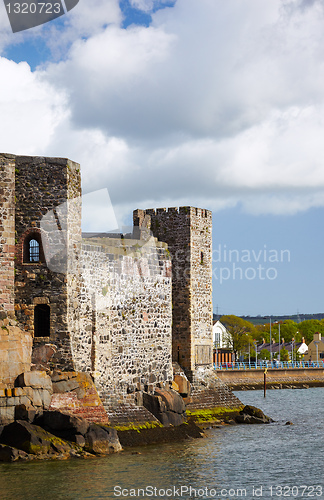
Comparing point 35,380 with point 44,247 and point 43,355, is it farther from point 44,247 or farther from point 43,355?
point 44,247

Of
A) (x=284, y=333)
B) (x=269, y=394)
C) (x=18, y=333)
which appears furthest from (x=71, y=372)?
(x=284, y=333)

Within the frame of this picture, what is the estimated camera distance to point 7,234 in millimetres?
25719

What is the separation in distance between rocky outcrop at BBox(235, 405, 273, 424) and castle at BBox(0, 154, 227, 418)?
5.08 m

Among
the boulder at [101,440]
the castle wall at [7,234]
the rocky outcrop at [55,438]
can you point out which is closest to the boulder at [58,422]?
the rocky outcrop at [55,438]

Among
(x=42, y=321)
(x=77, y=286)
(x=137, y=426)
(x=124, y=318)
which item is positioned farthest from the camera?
(x=124, y=318)

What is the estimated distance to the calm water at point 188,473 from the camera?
20.1 meters

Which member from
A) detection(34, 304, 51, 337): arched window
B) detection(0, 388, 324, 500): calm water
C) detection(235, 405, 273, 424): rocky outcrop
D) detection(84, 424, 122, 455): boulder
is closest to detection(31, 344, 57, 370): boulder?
detection(34, 304, 51, 337): arched window

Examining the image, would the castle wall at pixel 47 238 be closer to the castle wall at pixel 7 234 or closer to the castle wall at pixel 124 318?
the castle wall at pixel 7 234

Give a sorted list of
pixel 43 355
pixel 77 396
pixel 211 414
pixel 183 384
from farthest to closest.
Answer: pixel 211 414, pixel 183 384, pixel 43 355, pixel 77 396

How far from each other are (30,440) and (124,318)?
7.72 meters

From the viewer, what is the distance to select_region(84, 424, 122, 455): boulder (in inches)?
946

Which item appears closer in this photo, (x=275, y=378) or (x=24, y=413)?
(x=24, y=413)

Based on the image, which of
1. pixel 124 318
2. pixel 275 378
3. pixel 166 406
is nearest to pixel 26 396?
pixel 124 318

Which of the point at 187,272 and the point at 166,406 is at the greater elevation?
the point at 187,272
